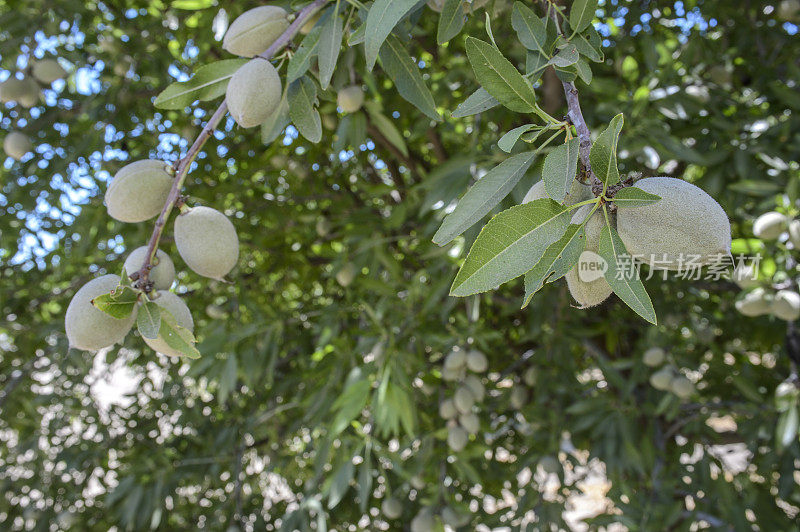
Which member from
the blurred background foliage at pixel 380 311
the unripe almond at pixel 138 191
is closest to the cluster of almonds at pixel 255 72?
the unripe almond at pixel 138 191

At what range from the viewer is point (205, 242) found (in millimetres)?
925

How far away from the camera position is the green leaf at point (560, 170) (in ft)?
2.18

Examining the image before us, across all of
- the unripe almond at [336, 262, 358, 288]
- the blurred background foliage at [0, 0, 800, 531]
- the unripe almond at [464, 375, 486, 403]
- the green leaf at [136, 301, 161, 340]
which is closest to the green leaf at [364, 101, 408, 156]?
the blurred background foliage at [0, 0, 800, 531]

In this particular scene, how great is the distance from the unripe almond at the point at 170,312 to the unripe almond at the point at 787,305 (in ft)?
6.18

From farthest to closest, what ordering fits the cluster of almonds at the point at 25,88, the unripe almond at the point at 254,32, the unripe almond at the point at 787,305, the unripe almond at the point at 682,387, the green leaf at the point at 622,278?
the cluster of almonds at the point at 25,88 → the unripe almond at the point at 682,387 → the unripe almond at the point at 787,305 → the unripe almond at the point at 254,32 → the green leaf at the point at 622,278

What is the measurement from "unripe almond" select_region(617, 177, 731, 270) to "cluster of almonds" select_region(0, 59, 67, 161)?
244 centimetres

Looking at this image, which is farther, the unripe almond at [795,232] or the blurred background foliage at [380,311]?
the blurred background foliage at [380,311]

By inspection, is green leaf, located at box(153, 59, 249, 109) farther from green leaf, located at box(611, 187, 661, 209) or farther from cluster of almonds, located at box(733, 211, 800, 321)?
cluster of almonds, located at box(733, 211, 800, 321)

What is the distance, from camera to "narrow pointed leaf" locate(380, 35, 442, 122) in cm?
106

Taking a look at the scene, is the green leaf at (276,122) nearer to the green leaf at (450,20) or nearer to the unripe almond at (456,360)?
the green leaf at (450,20)

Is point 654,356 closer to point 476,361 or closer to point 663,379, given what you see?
point 663,379

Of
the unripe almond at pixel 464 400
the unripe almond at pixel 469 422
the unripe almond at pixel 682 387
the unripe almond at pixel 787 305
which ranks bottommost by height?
the unripe almond at pixel 682 387

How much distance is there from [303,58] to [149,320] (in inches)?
19.2

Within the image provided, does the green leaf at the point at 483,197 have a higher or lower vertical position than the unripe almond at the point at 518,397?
higher
